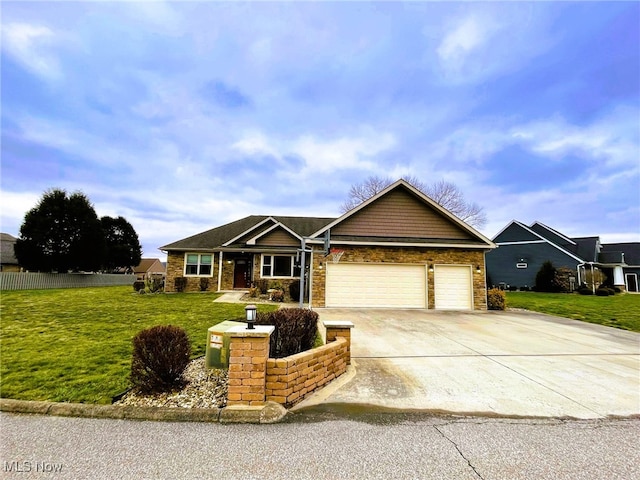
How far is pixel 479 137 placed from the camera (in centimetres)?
1828

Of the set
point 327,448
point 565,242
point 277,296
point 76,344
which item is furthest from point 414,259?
point 565,242

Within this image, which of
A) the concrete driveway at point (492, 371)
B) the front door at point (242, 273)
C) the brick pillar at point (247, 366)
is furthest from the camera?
the front door at point (242, 273)

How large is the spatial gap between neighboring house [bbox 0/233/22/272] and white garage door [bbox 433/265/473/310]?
4672 centimetres

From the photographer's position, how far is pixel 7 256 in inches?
1508

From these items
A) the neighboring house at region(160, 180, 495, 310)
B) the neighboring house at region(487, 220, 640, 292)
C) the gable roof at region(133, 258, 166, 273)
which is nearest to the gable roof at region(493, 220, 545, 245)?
the neighboring house at region(487, 220, 640, 292)

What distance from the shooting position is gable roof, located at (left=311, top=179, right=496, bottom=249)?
13969mm

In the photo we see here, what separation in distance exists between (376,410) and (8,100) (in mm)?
13710

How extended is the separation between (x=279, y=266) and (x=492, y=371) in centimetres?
1544

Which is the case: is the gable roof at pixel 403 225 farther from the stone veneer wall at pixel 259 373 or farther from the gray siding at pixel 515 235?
the gray siding at pixel 515 235

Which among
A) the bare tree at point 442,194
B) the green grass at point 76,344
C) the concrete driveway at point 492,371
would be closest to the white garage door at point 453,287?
the concrete driveway at point 492,371

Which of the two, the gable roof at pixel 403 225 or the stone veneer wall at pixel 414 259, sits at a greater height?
the gable roof at pixel 403 225

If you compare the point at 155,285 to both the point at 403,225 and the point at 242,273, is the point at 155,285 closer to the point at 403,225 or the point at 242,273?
the point at 242,273

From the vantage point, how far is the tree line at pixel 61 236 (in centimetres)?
2245

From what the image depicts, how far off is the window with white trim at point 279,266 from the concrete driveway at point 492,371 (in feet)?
35.0
